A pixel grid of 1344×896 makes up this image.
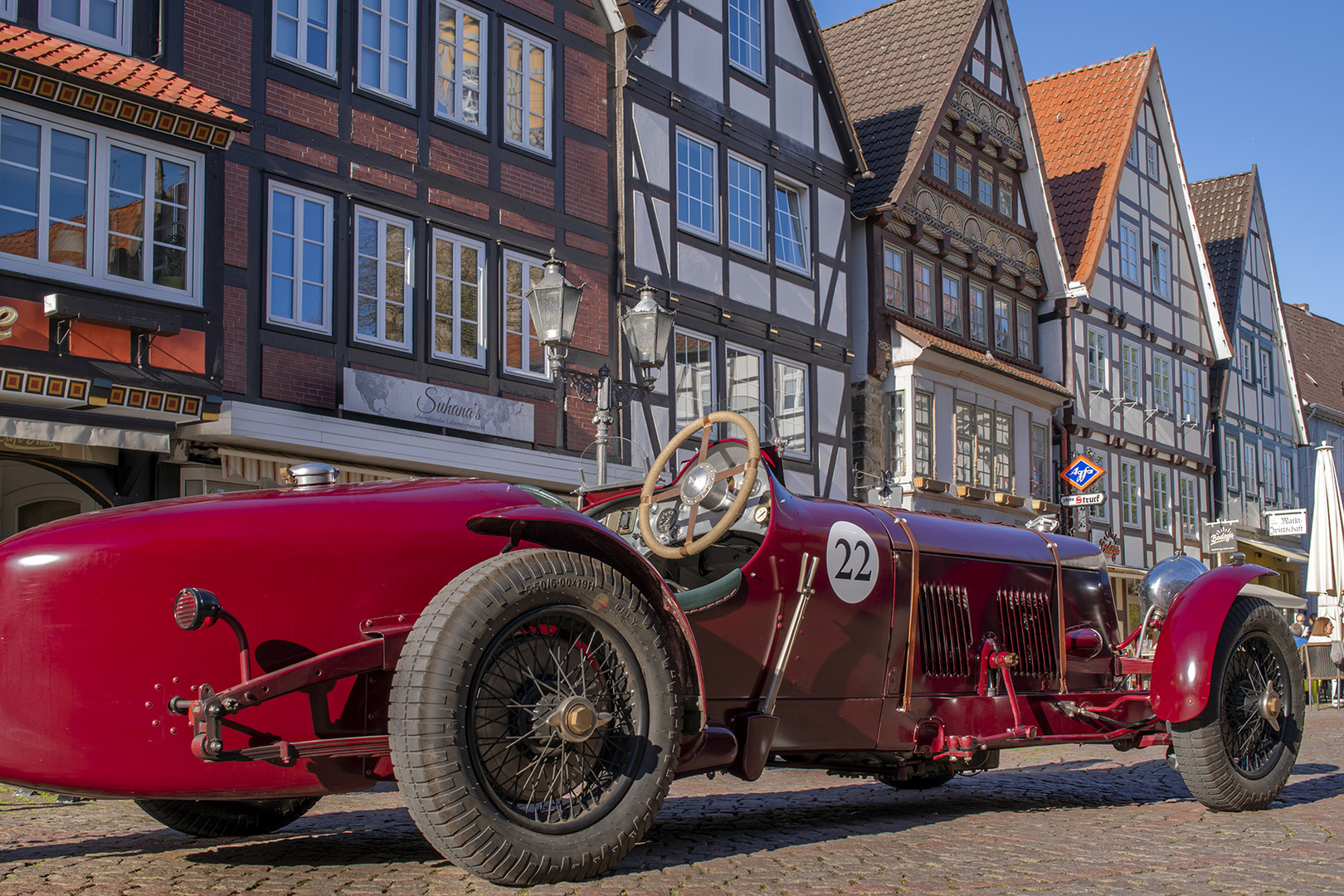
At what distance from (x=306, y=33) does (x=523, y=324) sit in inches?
162

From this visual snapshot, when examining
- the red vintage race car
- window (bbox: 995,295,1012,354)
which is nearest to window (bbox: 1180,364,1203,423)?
window (bbox: 995,295,1012,354)

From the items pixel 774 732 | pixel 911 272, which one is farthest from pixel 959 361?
pixel 774 732

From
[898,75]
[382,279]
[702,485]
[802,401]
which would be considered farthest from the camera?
[898,75]

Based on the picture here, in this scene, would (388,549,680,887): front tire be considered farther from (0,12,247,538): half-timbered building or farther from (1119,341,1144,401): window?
(1119,341,1144,401): window

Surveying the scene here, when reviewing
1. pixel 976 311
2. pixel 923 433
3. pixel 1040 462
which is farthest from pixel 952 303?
pixel 1040 462

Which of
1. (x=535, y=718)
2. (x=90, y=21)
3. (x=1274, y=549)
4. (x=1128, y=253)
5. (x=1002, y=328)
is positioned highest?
(x=1128, y=253)

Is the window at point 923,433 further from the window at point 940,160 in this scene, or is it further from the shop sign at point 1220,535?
the shop sign at point 1220,535

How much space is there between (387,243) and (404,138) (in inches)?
50.0

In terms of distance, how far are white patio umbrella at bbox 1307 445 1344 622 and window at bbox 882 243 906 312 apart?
7.26 m

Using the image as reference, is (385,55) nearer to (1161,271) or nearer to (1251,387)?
(1161,271)

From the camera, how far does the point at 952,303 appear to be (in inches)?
971

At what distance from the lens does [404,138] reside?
14.5 metres

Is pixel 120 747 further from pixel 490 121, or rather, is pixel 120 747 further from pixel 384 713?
pixel 490 121

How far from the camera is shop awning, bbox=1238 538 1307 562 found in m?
34.9
